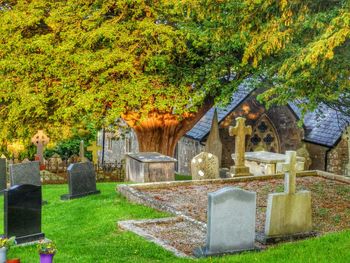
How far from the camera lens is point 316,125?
29047 millimetres

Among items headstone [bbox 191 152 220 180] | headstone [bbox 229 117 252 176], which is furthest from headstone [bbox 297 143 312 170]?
headstone [bbox 191 152 220 180]

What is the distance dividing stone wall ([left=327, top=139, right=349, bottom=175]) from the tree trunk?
25.1 ft

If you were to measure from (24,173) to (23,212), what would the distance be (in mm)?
5119

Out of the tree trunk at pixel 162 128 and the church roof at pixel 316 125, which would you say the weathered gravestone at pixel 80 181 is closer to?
the tree trunk at pixel 162 128

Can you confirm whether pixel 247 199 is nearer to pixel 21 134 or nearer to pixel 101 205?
pixel 101 205

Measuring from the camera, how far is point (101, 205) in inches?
561

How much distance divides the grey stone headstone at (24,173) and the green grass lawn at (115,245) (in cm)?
200

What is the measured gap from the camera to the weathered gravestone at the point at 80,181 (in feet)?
51.4

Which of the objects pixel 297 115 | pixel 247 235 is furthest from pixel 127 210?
pixel 297 115

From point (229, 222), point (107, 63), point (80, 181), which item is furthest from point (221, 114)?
point (229, 222)

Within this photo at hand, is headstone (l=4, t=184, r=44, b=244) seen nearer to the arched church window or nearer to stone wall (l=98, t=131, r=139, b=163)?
the arched church window

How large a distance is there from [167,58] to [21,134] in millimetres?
6676

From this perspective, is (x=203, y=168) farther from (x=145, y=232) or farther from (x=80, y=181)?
(x=145, y=232)

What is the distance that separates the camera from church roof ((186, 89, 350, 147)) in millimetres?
27047
